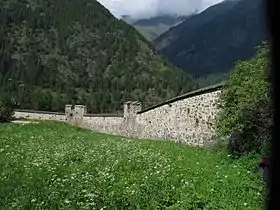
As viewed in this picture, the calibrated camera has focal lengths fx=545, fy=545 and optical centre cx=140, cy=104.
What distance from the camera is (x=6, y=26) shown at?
148875mm

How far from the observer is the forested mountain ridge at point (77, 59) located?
12544cm

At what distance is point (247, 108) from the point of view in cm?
1664

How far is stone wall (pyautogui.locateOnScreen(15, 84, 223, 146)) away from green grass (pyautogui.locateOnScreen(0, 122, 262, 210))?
225 inches

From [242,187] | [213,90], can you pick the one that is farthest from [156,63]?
[242,187]

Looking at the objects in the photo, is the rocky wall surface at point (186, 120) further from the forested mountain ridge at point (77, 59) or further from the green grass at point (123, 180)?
the forested mountain ridge at point (77, 59)

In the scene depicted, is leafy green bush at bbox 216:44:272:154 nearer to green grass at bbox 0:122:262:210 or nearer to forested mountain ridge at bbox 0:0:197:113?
green grass at bbox 0:122:262:210

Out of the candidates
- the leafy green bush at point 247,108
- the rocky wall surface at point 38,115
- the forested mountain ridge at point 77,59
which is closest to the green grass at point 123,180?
the leafy green bush at point 247,108

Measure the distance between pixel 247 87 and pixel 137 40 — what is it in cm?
16440

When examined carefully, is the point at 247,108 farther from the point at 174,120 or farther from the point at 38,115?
the point at 38,115

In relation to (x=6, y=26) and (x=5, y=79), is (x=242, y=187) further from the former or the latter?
(x=6, y=26)

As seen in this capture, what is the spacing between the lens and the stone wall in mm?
22312

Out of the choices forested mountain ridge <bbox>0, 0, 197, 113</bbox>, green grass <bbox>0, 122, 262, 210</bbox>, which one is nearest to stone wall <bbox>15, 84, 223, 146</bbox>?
green grass <bbox>0, 122, 262, 210</bbox>

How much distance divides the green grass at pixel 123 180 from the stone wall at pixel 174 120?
18.8 feet

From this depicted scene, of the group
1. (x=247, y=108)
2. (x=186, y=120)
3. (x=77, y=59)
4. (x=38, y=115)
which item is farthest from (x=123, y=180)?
(x=77, y=59)
